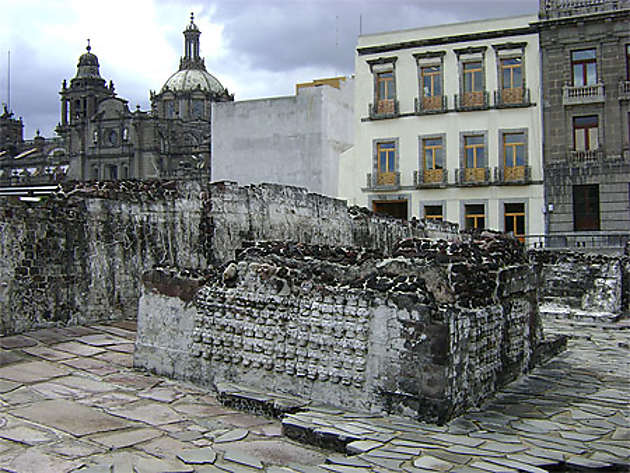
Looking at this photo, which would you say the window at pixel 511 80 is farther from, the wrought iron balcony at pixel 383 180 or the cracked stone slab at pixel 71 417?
the cracked stone slab at pixel 71 417

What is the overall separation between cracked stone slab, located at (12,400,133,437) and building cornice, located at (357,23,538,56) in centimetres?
2053

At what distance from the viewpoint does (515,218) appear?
74.4 feet

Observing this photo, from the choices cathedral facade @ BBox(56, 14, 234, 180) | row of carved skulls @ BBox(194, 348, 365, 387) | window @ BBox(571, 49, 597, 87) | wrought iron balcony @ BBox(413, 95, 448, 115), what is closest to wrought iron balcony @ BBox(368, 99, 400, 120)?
wrought iron balcony @ BBox(413, 95, 448, 115)

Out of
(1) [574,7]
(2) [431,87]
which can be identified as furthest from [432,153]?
(1) [574,7]

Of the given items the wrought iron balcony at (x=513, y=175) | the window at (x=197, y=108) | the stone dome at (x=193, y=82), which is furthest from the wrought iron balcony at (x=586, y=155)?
the stone dome at (x=193, y=82)

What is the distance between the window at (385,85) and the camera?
24172 mm

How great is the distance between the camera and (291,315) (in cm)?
581

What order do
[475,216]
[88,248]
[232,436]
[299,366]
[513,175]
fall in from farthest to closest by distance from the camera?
1. [475,216]
2. [513,175]
3. [88,248]
4. [299,366]
5. [232,436]

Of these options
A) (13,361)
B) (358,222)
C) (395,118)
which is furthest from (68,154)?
(13,361)

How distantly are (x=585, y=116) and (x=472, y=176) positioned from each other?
13.4ft

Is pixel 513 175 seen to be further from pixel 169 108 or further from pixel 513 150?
pixel 169 108

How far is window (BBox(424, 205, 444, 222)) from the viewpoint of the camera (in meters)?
23.4

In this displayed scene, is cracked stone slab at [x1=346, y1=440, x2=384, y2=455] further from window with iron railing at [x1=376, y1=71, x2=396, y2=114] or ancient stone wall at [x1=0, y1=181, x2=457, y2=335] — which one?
window with iron railing at [x1=376, y1=71, x2=396, y2=114]

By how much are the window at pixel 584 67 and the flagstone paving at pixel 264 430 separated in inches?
679
